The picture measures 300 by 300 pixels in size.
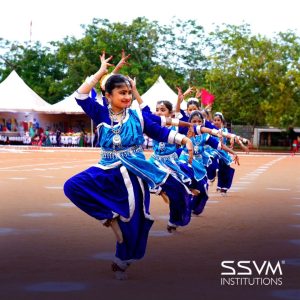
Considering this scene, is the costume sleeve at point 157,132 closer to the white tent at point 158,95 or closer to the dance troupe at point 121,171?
the dance troupe at point 121,171

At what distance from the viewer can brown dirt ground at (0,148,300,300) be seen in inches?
203

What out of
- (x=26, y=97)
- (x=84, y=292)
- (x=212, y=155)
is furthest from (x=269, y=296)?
(x=26, y=97)

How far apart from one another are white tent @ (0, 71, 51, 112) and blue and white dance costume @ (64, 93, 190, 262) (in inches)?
1529

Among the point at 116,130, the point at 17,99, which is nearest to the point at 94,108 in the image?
the point at 116,130

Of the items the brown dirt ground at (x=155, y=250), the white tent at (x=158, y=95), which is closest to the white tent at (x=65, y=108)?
the white tent at (x=158, y=95)

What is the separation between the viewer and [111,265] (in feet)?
19.3

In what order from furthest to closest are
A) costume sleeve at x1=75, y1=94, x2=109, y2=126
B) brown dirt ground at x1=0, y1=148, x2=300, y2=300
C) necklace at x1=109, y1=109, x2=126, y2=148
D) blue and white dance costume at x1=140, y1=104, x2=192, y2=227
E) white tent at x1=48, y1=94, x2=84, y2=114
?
white tent at x1=48, y1=94, x2=84, y2=114 < blue and white dance costume at x1=140, y1=104, x2=192, y2=227 < costume sleeve at x1=75, y1=94, x2=109, y2=126 < necklace at x1=109, y1=109, x2=126, y2=148 < brown dirt ground at x1=0, y1=148, x2=300, y2=300

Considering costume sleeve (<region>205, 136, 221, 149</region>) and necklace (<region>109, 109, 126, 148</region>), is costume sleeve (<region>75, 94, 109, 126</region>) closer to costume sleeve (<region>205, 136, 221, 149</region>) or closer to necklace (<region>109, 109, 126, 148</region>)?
necklace (<region>109, 109, 126, 148</region>)

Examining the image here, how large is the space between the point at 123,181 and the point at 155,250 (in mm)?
1246
